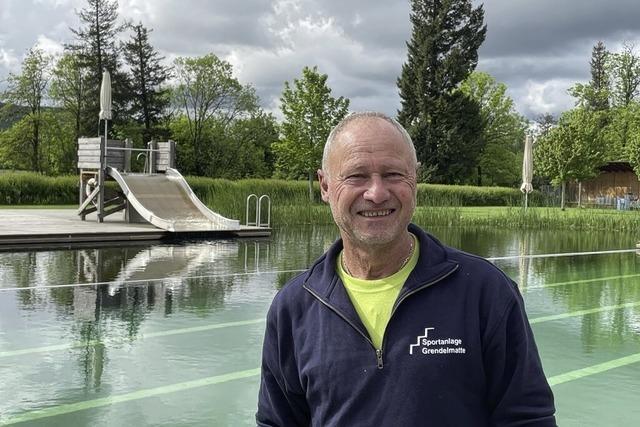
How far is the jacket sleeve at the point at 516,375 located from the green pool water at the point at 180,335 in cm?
282

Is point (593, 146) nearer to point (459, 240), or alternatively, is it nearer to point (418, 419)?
point (459, 240)

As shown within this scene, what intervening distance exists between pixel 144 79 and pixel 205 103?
5669 millimetres

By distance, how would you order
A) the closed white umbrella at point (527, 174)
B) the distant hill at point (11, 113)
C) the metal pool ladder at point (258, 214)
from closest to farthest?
the metal pool ladder at point (258, 214) → the closed white umbrella at point (527, 174) → the distant hill at point (11, 113)

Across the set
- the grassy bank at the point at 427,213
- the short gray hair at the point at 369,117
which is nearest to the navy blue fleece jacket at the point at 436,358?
the short gray hair at the point at 369,117

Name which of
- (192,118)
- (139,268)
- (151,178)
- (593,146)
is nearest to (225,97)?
(192,118)

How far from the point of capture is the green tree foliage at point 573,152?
38.1 metres

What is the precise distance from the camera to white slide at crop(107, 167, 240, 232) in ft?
54.7

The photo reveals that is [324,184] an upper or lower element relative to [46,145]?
lower

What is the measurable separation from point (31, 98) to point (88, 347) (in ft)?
164

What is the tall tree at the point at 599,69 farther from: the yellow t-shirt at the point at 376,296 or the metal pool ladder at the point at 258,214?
the yellow t-shirt at the point at 376,296

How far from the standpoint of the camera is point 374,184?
71.6 inches

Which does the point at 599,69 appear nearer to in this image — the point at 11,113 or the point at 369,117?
the point at 11,113

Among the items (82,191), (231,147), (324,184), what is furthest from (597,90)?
(324,184)

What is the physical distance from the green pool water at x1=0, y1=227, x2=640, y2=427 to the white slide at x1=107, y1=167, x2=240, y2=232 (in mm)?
3503
